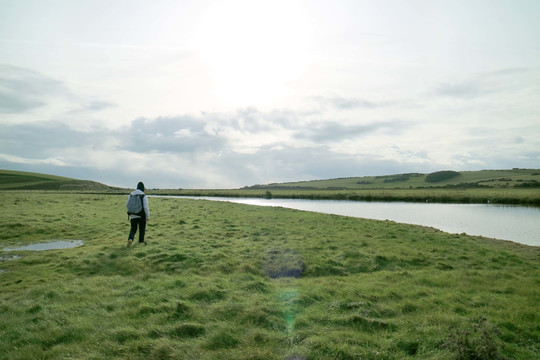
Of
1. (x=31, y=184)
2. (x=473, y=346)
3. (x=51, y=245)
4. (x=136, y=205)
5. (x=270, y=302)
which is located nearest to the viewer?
(x=473, y=346)

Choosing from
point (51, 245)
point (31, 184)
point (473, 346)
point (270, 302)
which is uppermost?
point (31, 184)

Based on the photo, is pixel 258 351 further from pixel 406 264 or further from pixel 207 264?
pixel 406 264

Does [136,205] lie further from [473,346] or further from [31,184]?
[31,184]

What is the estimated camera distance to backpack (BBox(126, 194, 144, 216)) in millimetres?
15850

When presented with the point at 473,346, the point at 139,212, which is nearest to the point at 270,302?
the point at 473,346

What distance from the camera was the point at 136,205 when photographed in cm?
1595

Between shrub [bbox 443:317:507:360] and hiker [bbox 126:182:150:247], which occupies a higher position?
hiker [bbox 126:182:150:247]

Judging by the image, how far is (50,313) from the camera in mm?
7418

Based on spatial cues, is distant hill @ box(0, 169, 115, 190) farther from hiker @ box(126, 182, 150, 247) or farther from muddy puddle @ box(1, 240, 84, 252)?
hiker @ box(126, 182, 150, 247)

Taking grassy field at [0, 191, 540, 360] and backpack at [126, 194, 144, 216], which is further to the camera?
backpack at [126, 194, 144, 216]

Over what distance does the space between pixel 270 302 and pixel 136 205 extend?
10.5 m

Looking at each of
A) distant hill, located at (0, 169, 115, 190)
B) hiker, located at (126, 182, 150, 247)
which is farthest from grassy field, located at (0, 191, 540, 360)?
distant hill, located at (0, 169, 115, 190)

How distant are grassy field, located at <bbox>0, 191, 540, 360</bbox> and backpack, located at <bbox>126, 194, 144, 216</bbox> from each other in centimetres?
182

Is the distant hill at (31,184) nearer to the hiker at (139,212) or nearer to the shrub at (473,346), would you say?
the hiker at (139,212)
